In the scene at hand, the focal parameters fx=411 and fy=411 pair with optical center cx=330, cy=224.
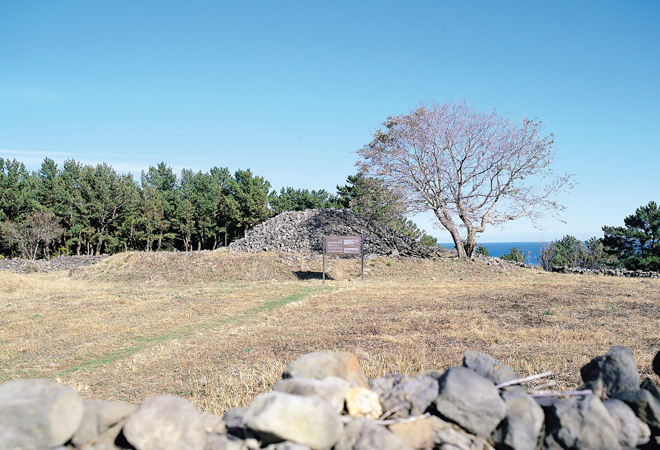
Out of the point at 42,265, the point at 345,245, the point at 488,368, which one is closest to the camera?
the point at 488,368

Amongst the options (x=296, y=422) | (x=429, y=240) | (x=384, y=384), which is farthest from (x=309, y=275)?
(x=429, y=240)

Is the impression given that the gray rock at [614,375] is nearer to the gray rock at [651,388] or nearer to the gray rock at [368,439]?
the gray rock at [651,388]

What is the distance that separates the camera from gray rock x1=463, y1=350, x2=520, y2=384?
365 cm

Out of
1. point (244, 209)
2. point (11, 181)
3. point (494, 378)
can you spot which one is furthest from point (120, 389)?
point (11, 181)

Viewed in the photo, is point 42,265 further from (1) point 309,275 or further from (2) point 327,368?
(2) point 327,368

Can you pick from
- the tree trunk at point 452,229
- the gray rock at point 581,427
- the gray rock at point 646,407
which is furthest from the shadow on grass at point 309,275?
the gray rock at point 581,427

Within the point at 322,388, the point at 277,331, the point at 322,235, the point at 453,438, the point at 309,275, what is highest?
the point at 322,235

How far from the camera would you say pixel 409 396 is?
3.23 metres

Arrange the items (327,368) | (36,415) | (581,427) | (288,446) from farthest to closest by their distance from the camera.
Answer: (327,368) → (581,427) → (288,446) → (36,415)

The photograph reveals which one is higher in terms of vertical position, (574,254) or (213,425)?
(574,254)

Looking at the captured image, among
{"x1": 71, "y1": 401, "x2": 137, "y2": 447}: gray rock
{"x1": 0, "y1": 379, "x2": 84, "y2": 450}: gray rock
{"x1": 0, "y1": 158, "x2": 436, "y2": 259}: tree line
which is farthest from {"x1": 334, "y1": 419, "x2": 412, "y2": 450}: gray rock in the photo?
{"x1": 0, "y1": 158, "x2": 436, "y2": 259}: tree line

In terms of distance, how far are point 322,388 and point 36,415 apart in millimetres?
1731

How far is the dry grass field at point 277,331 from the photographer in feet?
20.4

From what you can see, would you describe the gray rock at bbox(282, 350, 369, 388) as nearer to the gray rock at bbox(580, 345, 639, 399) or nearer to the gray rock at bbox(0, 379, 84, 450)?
the gray rock at bbox(0, 379, 84, 450)
